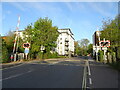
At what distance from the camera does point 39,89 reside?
6215 mm

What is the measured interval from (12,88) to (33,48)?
3426cm

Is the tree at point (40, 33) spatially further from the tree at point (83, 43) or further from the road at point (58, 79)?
the tree at point (83, 43)

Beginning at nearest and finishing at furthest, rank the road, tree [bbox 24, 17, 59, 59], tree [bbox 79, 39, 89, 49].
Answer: the road
tree [bbox 24, 17, 59, 59]
tree [bbox 79, 39, 89, 49]

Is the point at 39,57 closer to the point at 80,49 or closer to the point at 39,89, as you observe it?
the point at 39,89

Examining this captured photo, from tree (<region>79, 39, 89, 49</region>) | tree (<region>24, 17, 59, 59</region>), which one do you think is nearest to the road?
tree (<region>24, 17, 59, 59</region>)

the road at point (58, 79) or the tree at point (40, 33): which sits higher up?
the tree at point (40, 33)

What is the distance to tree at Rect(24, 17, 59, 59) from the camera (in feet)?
133

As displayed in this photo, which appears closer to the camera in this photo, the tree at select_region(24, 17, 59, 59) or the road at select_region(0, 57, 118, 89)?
the road at select_region(0, 57, 118, 89)

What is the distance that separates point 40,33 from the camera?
41.3 m

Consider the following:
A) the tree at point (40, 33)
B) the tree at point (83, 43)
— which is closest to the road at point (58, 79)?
the tree at point (40, 33)

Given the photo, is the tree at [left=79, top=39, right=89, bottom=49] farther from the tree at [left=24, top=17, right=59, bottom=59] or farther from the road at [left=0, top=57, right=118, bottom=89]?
the road at [left=0, top=57, right=118, bottom=89]

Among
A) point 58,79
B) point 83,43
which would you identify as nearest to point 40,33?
point 58,79

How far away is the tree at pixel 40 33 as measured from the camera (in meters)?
40.4

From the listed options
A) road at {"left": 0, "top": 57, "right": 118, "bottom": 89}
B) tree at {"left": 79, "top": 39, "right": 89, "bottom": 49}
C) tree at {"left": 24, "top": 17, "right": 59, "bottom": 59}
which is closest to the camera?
road at {"left": 0, "top": 57, "right": 118, "bottom": 89}
